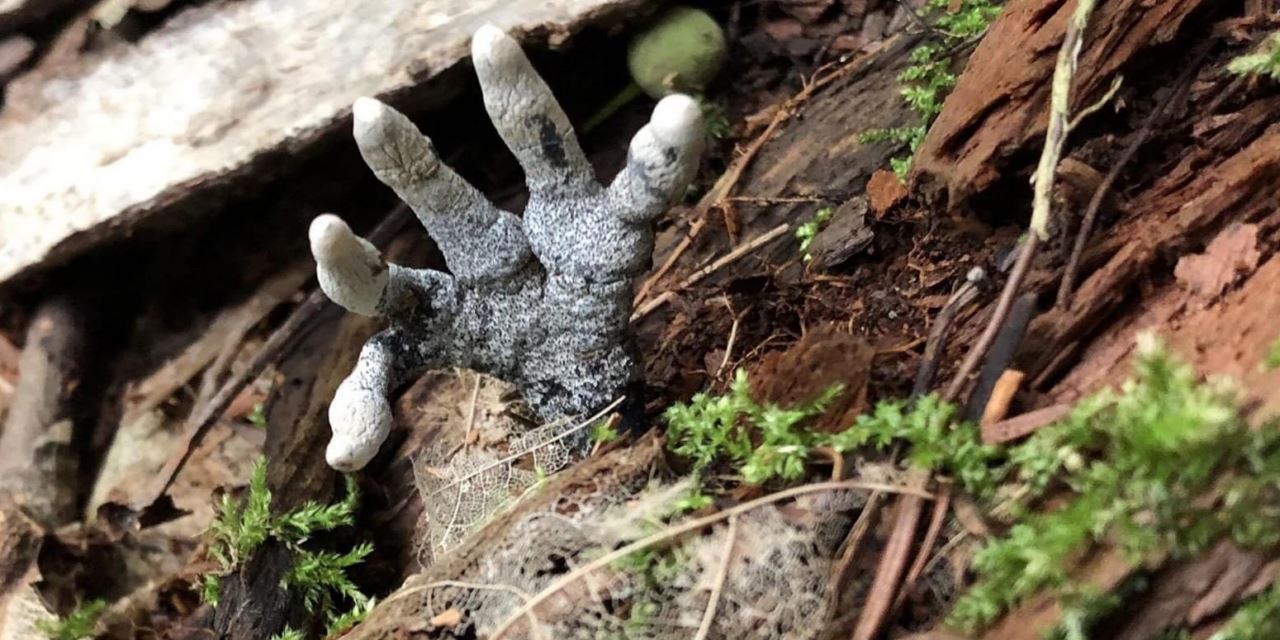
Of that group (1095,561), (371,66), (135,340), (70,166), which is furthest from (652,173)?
(135,340)

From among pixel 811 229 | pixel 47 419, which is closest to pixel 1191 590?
pixel 811 229

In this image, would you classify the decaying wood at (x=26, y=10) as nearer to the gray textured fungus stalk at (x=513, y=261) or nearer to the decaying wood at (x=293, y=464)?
the decaying wood at (x=293, y=464)

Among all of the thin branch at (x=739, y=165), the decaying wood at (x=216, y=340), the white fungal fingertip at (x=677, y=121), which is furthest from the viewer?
the decaying wood at (x=216, y=340)

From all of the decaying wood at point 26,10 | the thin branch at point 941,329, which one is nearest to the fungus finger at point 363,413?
the thin branch at point 941,329

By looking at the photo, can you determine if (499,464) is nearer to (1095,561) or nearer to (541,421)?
(541,421)

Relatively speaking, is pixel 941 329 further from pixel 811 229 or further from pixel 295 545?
pixel 295 545

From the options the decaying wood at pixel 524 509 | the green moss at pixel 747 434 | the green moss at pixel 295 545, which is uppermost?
the green moss at pixel 747 434

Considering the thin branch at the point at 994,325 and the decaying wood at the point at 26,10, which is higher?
the decaying wood at the point at 26,10
